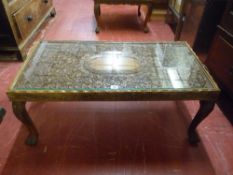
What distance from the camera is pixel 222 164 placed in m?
1.15

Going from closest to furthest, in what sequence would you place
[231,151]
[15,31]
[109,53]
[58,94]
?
[58,94] < [231,151] < [109,53] < [15,31]

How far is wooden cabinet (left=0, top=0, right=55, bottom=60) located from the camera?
5.89 ft

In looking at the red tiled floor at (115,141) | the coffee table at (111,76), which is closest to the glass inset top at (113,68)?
the coffee table at (111,76)

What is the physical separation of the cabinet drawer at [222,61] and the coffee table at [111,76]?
0.95 feet

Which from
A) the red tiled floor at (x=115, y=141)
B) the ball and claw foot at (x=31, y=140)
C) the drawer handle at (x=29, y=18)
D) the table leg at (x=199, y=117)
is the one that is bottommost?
the red tiled floor at (x=115, y=141)

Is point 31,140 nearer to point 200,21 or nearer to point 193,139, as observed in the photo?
point 193,139

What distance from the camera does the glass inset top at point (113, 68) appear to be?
1.04 metres

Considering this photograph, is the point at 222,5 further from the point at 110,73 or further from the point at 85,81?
the point at 85,81

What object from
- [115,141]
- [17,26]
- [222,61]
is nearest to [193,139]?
[115,141]

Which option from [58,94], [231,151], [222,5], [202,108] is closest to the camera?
[58,94]

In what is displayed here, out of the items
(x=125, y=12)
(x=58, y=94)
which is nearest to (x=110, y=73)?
(x=58, y=94)

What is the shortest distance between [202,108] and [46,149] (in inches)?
37.5

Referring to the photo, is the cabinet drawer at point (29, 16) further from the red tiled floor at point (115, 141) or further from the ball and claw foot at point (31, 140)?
the ball and claw foot at point (31, 140)

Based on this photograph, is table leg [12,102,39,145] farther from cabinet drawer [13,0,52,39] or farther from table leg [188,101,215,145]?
cabinet drawer [13,0,52,39]
